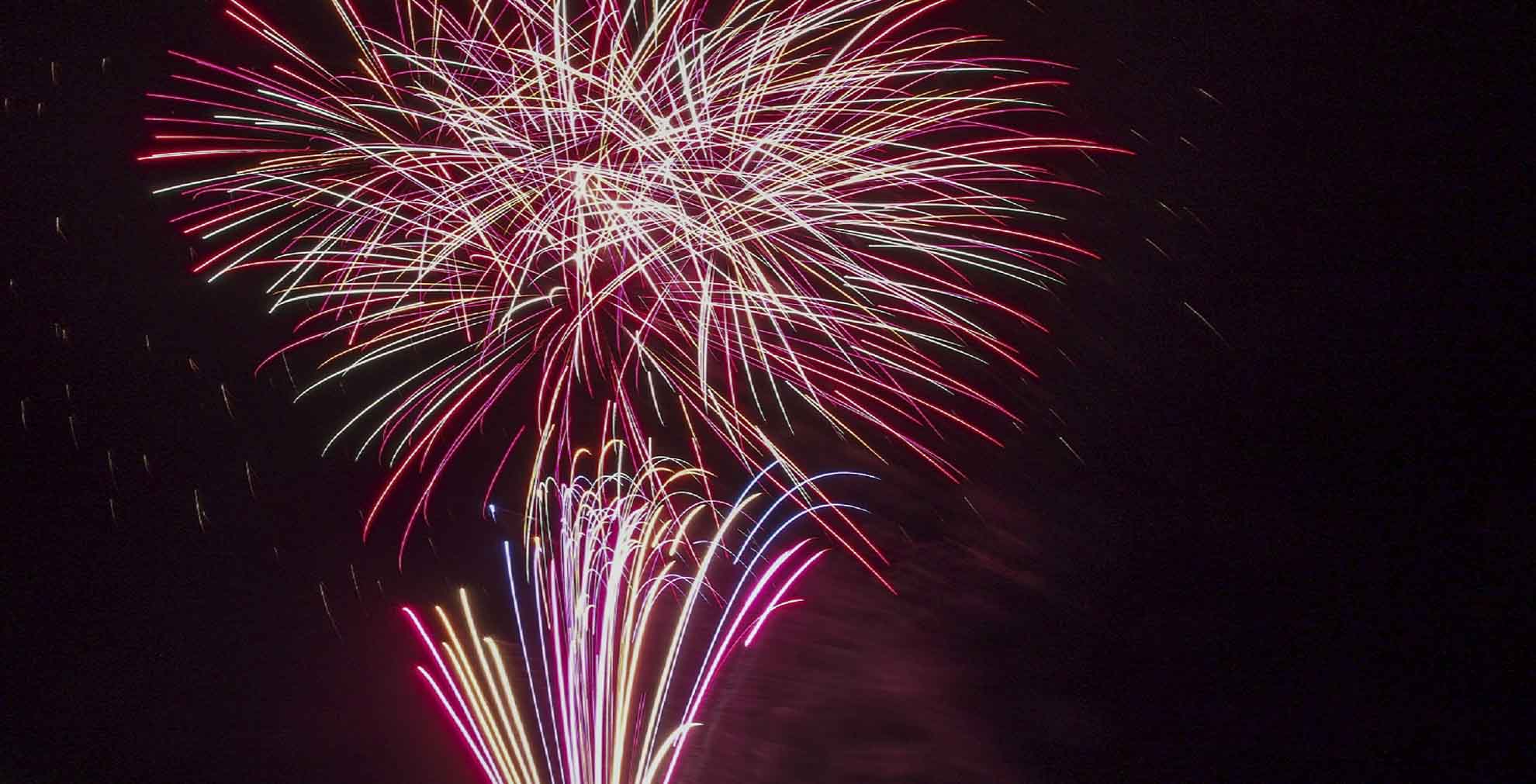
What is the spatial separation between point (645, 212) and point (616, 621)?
1.38m

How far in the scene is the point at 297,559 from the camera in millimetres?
4141

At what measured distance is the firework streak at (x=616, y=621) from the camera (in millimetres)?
3035

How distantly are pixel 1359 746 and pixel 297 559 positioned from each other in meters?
4.74

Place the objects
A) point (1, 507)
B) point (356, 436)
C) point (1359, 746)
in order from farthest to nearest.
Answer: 1. point (1, 507)
2. point (356, 436)
3. point (1359, 746)

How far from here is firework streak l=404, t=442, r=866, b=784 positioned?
119 inches

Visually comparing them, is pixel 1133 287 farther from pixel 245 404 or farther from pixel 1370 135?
pixel 245 404

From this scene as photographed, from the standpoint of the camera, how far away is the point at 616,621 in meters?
3.02

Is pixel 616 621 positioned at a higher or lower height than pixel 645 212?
lower

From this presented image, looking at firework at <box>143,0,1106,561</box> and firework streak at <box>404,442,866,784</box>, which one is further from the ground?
firework at <box>143,0,1106,561</box>

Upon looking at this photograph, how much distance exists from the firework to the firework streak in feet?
0.95

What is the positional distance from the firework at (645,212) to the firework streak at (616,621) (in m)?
0.29

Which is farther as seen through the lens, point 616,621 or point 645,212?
point 616,621

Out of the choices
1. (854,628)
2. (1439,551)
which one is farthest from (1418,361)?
(854,628)

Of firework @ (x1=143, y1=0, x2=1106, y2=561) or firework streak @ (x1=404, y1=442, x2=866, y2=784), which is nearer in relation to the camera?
firework @ (x1=143, y1=0, x2=1106, y2=561)
